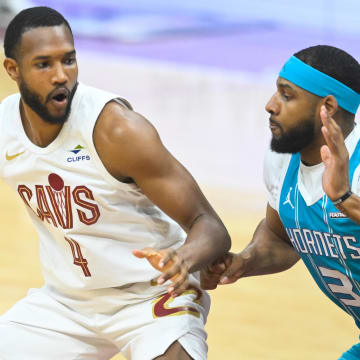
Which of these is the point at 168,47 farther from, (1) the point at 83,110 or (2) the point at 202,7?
(1) the point at 83,110

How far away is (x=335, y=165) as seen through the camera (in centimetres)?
312

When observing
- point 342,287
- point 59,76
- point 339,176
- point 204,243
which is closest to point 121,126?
point 59,76

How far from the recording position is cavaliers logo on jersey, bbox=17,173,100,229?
12.2ft

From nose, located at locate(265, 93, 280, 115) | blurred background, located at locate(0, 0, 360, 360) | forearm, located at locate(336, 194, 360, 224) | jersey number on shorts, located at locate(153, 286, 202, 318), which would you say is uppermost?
nose, located at locate(265, 93, 280, 115)

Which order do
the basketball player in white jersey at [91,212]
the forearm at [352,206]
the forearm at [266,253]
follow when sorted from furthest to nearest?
the forearm at [266,253]
the basketball player in white jersey at [91,212]
the forearm at [352,206]

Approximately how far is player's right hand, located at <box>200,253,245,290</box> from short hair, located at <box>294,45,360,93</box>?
851mm

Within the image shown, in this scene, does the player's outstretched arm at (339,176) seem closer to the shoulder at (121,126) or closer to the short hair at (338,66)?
the short hair at (338,66)

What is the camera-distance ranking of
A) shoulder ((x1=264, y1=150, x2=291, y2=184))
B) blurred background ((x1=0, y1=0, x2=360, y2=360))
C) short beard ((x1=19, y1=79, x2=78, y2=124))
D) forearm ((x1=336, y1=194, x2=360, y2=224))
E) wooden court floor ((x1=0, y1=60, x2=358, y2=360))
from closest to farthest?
forearm ((x1=336, y1=194, x2=360, y2=224)) < short beard ((x1=19, y1=79, x2=78, y2=124)) < shoulder ((x1=264, y1=150, x2=291, y2=184)) < wooden court floor ((x1=0, y1=60, x2=358, y2=360)) < blurred background ((x1=0, y1=0, x2=360, y2=360))

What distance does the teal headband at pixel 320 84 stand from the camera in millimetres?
3443

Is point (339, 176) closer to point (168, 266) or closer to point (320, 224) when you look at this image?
point (320, 224)

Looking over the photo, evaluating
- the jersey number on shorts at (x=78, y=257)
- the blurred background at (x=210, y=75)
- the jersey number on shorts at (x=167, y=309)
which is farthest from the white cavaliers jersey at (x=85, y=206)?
the blurred background at (x=210, y=75)

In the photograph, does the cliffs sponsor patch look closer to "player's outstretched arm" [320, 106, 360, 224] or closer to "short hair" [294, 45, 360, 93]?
"short hair" [294, 45, 360, 93]

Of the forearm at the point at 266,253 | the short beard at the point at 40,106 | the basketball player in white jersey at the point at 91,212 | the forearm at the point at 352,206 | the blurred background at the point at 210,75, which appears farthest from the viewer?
the blurred background at the point at 210,75

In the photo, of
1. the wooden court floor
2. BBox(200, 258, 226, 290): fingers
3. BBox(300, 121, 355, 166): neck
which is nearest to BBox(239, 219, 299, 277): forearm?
BBox(200, 258, 226, 290): fingers
